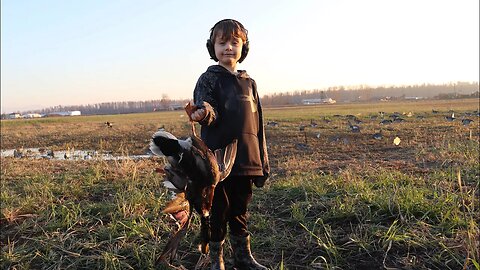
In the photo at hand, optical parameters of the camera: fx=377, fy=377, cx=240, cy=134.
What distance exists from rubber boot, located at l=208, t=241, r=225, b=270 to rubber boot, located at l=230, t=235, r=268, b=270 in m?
0.16

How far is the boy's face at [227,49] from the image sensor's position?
8.87 ft

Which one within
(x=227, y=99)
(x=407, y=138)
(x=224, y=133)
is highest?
(x=227, y=99)

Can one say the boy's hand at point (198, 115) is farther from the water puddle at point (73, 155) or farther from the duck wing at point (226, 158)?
the water puddle at point (73, 155)

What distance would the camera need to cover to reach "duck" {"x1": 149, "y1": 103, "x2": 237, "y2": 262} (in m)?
2.21

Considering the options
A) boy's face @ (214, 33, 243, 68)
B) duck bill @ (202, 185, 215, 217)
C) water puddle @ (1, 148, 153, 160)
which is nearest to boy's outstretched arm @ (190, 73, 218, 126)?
boy's face @ (214, 33, 243, 68)

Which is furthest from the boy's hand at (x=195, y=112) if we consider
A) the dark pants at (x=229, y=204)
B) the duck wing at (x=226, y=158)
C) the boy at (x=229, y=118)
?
the dark pants at (x=229, y=204)

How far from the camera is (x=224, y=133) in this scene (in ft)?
9.02

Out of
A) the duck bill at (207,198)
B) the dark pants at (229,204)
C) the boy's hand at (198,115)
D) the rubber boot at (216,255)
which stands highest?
the boy's hand at (198,115)

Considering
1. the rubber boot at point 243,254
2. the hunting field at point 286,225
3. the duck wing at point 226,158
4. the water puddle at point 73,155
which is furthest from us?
the water puddle at point 73,155

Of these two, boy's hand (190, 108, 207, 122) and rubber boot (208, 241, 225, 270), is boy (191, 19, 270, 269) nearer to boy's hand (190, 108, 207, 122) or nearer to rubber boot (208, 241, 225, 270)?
rubber boot (208, 241, 225, 270)

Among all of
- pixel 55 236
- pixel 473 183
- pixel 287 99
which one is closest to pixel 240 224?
pixel 55 236

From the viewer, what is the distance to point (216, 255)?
294cm

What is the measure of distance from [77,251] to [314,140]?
10.1m

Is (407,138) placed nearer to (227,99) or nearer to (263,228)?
(263,228)
